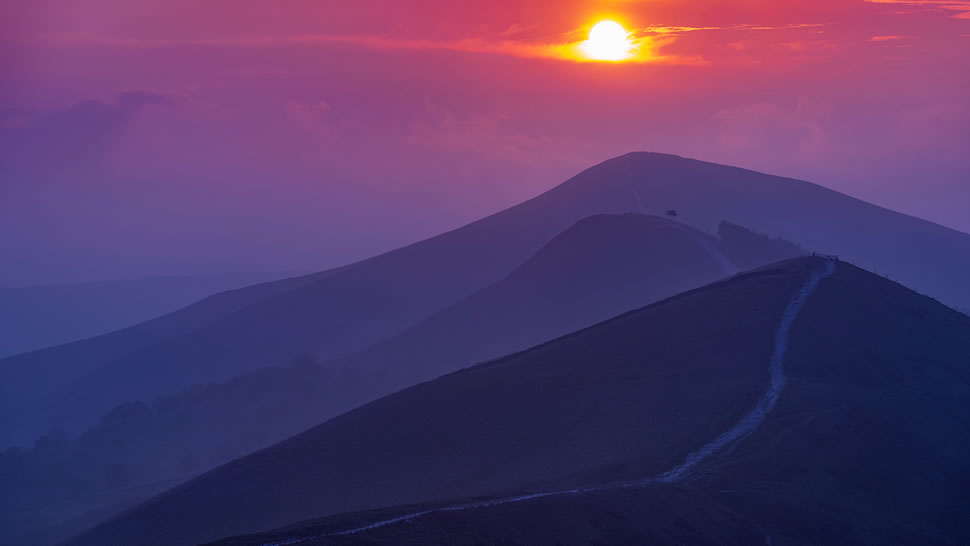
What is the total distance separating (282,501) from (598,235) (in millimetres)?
84161

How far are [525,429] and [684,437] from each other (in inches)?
513

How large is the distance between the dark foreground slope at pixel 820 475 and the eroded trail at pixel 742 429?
0.45 m

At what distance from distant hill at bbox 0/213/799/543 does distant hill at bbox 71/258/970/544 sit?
138ft

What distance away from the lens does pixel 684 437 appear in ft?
177

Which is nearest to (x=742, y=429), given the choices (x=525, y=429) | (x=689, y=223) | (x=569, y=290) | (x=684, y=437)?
(x=684, y=437)

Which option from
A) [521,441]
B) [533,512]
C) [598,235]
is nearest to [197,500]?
[521,441]

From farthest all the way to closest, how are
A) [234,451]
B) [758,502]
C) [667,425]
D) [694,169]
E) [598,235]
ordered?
[694,169] → [598,235] → [234,451] → [667,425] → [758,502]

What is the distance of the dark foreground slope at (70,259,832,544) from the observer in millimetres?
56188

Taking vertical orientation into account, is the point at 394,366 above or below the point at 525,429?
above

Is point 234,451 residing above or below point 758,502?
above

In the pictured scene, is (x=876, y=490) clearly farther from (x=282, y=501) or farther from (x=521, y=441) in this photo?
(x=282, y=501)

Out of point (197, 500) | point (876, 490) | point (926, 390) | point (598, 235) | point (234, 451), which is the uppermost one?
point (598, 235)

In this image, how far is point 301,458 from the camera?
68250 mm

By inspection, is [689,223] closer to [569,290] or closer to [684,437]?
[569,290]
